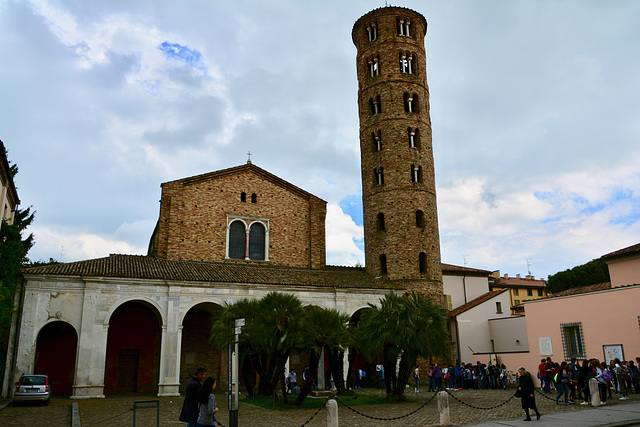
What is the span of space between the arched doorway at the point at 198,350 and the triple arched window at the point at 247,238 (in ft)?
13.9

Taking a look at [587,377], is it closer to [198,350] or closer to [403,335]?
[403,335]

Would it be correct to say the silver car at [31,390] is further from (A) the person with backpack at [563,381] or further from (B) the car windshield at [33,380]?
(A) the person with backpack at [563,381]

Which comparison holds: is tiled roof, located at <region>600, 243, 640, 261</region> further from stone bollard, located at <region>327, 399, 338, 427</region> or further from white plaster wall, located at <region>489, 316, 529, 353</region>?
stone bollard, located at <region>327, 399, 338, 427</region>

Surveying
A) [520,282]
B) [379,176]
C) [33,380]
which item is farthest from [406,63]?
[520,282]

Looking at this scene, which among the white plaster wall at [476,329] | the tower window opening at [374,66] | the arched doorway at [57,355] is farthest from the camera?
the tower window opening at [374,66]

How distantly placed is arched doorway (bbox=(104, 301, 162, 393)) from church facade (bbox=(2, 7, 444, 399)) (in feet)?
0.17

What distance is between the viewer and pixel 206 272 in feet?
83.8

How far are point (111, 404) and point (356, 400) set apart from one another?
9.21 metres

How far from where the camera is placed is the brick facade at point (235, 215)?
28578 millimetres

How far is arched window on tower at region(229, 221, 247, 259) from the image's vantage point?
3025 cm

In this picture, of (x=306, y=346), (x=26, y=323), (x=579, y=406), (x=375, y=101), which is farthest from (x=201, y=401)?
(x=375, y=101)

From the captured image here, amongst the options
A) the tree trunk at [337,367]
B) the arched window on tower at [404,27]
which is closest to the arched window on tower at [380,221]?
the tree trunk at [337,367]

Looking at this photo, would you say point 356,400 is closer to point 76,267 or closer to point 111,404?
point 111,404

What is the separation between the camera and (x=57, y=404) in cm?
1884
